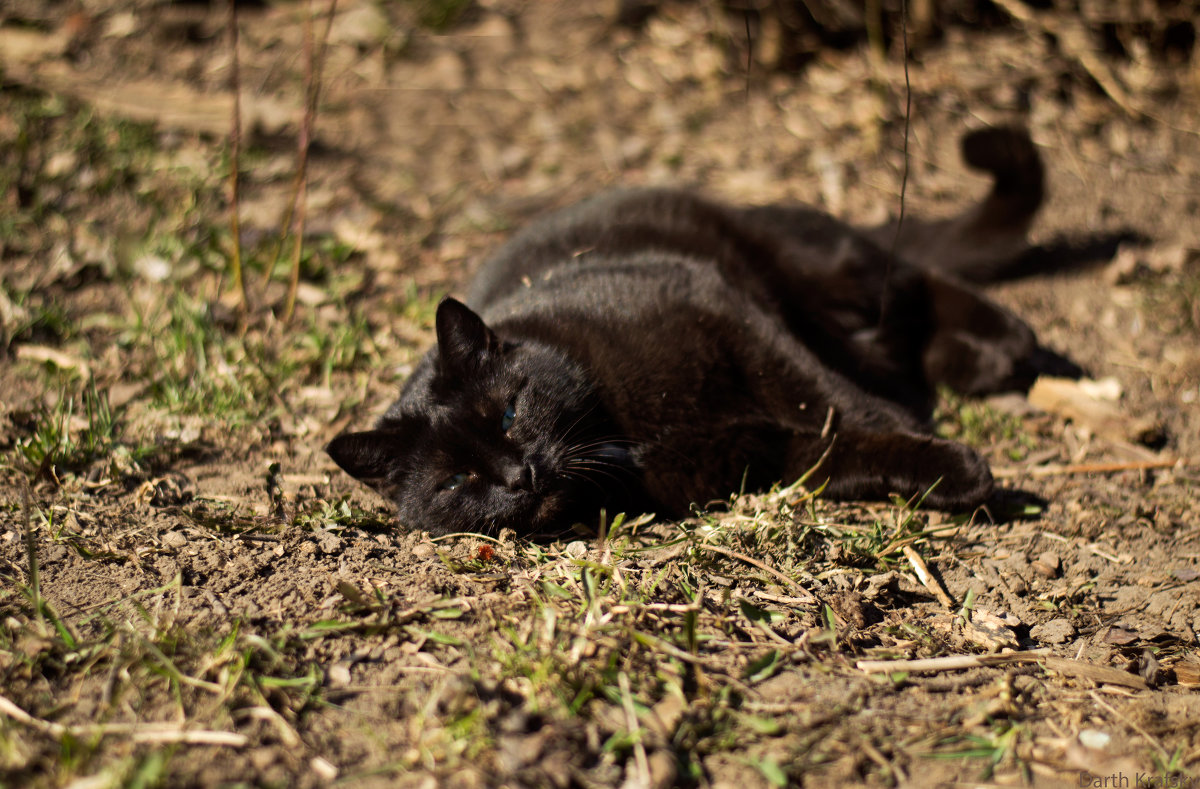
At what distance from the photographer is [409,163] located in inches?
181

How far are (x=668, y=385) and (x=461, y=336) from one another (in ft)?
2.14

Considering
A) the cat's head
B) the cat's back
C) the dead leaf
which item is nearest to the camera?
the cat's head

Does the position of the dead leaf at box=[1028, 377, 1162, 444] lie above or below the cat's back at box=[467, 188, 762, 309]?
below

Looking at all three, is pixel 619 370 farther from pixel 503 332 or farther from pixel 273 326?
pixel 273 326

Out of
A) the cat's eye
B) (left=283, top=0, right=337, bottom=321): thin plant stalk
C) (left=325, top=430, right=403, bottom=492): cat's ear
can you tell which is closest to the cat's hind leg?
the cat's eye

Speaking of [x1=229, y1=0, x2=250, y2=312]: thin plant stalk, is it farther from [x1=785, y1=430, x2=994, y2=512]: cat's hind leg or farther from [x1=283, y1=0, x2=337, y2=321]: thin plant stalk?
[x1=785, y1=430, x2=994, y2=512]: cat's hind leg

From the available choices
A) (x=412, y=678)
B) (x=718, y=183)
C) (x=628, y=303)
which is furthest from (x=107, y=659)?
(x=718, y=183)

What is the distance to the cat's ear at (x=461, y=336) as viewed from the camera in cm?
243

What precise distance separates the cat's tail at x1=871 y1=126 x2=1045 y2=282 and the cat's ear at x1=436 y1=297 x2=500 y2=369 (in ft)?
5.87

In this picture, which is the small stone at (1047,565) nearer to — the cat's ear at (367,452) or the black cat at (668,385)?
the black cat at (668,385)

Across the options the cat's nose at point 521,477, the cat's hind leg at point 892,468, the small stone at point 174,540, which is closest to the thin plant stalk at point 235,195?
the small stone at point 174,540

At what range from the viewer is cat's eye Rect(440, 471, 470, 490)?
248cm

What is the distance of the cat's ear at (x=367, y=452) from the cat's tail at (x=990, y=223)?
2129mm

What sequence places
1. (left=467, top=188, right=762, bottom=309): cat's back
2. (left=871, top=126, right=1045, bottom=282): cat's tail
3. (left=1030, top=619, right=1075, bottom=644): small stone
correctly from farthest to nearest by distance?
(left=871, top=126, right=1045, bottom=282): cat's tail → (left=467, top=188, right=762, bottom=309): cat's back → (left=1030, top=619, right=1075, bottom=644): small stone
